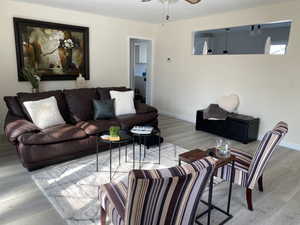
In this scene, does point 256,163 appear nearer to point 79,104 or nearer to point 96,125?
point 96,125

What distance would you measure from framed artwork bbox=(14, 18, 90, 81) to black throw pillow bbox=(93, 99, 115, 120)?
1.52 meters

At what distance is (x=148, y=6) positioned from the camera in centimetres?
429

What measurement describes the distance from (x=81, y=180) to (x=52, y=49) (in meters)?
3.16

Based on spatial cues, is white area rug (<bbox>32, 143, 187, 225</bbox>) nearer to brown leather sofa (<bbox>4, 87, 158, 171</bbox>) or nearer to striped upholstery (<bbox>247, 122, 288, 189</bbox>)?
brown leather sofa (<bbox>4, 87, 158, 171</bbox>)

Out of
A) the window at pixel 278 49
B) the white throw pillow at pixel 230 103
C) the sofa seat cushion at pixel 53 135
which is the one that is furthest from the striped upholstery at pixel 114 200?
the window at pixel 278 49

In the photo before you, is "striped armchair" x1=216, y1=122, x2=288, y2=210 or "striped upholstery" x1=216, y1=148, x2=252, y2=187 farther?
"striped upholstery" x1=216, y1=148, x2=252, y2=187

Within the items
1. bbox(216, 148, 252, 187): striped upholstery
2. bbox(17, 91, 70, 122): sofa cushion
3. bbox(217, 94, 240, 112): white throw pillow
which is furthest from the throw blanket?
bbox(17, 91, 70, 122): sofa cushion

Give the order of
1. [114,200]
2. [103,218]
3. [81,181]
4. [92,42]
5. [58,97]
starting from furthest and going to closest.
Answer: [92,42] < [58,97] < [81,181] < [103,218] < [114,200]

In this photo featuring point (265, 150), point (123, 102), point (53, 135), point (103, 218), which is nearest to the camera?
point (103, 218)

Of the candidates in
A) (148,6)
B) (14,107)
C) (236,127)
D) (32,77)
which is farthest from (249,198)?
(32,77)

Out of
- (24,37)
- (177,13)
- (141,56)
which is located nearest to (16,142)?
(24,37)

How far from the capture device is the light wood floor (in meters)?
2.03

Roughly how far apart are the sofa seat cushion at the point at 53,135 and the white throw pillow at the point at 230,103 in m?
2.89

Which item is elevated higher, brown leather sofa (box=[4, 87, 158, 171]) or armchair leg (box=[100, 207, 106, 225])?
brown leather sofa (box=[4, 87, 158, 171])
